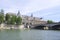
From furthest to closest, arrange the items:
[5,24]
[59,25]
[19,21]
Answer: [59,25]
[19,21]
[5,24]

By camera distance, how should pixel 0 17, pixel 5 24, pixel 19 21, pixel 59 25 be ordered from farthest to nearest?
pixel 59 25
pixel 19 21
pixel 5 24
pixel 0 17

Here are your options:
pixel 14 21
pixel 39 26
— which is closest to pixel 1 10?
pixel 14 21

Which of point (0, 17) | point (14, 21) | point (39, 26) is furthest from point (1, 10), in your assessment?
point (39, 26)

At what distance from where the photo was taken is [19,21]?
106 meters

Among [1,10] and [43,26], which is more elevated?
[1,10]

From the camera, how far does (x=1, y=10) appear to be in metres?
111

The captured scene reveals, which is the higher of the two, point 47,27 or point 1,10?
point 1,10

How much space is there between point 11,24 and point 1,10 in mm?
12952

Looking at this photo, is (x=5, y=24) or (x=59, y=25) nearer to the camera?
(x=5, y=24)

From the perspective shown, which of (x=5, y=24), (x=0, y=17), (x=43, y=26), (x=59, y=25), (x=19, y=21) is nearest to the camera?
(x=0, y=17)

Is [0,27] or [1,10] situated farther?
[1,10]

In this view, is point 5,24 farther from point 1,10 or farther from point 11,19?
point 1,10

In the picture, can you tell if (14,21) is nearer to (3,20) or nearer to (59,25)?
(3,20)

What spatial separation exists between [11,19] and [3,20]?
20.6 feet
